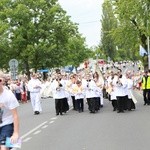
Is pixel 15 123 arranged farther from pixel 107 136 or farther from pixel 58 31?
pixel 58 31

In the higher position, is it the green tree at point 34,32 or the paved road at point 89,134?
the green tree at point 34,32

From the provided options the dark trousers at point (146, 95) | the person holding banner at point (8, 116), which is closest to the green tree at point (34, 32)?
the dark trousers at point (146, 95)

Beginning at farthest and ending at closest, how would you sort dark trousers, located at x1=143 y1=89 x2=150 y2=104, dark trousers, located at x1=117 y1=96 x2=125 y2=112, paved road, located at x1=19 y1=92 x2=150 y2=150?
dark trousers, located at x1=143 y1=89 x2=150 y2=104 < dark trousers, located at x1=117 y1=96 x2=125 y2=112 < paved road, located at x1=19 y1=92 x2=150 y2=150

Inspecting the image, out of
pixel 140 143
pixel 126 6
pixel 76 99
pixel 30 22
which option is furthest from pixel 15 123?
pixel 30 22

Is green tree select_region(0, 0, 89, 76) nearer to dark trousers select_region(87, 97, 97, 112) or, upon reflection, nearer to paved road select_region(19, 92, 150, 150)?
dark trousers select_region(87, 97, 97, 112)

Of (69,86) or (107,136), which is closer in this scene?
(107,136)

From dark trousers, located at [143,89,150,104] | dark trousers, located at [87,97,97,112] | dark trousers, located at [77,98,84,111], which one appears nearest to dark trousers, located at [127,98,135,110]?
dark trousers, located at [87,97,97,112]

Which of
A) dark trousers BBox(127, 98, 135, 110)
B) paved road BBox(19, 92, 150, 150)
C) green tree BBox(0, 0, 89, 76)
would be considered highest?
green tree BBox(0, 0, 89, 76)

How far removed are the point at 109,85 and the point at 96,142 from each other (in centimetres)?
1126

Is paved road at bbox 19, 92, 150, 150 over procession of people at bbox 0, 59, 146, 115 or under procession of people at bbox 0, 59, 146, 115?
under

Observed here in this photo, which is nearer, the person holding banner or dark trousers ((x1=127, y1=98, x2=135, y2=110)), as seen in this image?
the person holding banner

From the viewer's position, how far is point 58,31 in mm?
64688

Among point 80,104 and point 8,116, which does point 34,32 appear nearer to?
point 80,104

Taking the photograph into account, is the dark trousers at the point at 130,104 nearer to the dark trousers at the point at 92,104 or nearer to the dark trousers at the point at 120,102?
the dark trousers at the point at 120,102
